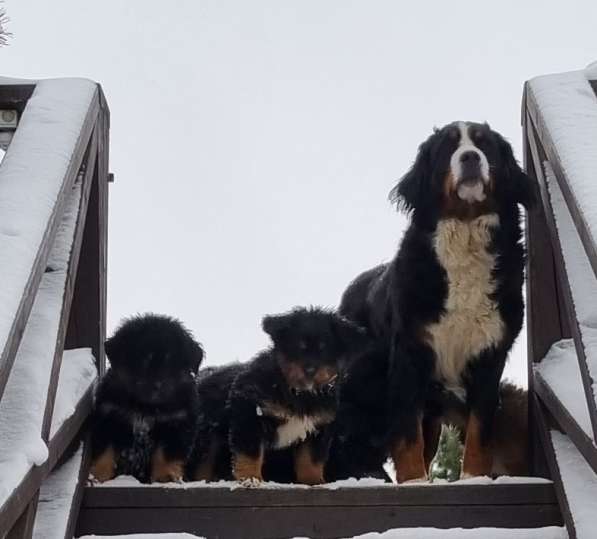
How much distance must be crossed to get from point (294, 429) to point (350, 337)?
54 centimetres

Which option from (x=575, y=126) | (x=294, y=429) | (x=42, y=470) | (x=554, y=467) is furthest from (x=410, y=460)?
(x=42, y=470)

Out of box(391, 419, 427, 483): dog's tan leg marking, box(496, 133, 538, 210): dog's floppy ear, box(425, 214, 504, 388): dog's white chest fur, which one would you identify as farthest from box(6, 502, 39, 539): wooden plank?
box(496, 133, 538, 210): dog's floppy ear

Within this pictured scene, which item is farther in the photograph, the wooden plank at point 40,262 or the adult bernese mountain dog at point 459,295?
the adult bernese mountain dog at point 459,295

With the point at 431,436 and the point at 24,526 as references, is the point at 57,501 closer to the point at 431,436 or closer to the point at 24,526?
the point at 24,526

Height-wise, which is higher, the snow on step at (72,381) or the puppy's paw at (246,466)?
the snow on step at (72,381)

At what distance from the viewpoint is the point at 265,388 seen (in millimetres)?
4746

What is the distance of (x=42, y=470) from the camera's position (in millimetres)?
3377

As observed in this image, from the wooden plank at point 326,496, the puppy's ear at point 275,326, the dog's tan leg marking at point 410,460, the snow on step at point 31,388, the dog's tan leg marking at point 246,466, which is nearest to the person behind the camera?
the snow on step at point 31,388

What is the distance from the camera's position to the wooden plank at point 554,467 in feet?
12.6

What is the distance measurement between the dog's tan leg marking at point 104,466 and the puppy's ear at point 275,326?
0.84 metres

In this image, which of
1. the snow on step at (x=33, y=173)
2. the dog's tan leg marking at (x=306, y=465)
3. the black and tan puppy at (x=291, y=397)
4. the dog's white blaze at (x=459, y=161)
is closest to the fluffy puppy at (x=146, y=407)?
the black and tan puppy at (x=291, y=397)

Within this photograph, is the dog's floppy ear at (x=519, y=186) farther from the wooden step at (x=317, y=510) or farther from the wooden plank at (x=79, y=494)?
the wooden plank at (x=79, y=494)

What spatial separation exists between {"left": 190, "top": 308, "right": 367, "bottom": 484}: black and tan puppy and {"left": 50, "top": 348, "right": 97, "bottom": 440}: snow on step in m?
0.63

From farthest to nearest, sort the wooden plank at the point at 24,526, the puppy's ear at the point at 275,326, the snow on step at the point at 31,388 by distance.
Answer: the puppy's ear at the point at 275,326 → the wooden plank at the point at 24,526 → the snow on step at the point at 31,388
